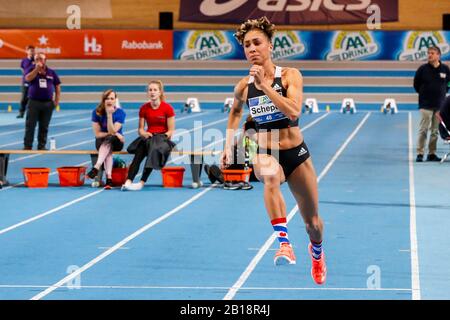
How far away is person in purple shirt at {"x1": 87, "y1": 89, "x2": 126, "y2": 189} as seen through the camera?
48.3 ft

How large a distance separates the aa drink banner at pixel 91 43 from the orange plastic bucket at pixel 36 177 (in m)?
19.8

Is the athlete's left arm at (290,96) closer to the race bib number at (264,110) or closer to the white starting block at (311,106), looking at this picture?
the race bib number at (264,110)

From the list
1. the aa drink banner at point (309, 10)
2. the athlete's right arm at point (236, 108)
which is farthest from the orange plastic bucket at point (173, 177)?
the aa drink banner at point (309, 10)

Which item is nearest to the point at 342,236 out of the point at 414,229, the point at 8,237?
the point at 414,229

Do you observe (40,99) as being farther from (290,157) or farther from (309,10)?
(309,10)

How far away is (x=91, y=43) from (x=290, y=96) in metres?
28.2

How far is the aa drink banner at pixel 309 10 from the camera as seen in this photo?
3422 cm

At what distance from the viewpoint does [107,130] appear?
49.2ft

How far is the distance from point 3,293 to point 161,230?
11.0 ft

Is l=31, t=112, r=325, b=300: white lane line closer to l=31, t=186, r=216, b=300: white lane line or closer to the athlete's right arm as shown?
l=31, t=186, r=216, b=300: white lane line

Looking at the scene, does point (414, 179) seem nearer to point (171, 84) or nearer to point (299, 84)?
point (299, 84)

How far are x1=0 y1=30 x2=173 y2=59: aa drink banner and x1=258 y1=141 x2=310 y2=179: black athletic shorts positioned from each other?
89.5 feet

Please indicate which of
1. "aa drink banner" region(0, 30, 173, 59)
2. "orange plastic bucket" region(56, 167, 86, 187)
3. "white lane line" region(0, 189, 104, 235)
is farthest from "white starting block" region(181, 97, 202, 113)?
"white lane line" region(0, 189, 104, 235)

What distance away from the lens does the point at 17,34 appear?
111ft
